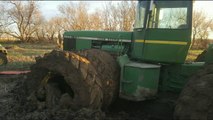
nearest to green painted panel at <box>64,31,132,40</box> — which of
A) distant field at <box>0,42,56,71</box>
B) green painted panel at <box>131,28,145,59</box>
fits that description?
green painted panel at <box>131,28,145,59</box>

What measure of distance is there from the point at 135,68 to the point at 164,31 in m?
0.99

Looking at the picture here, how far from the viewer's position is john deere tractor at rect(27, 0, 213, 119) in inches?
247

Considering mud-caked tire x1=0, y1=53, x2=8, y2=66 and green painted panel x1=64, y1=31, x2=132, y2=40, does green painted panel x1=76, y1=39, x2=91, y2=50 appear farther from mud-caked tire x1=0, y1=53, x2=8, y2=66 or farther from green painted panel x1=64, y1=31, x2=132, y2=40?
mud-caked tire x1=0, y1=53, x2=8, y2=66

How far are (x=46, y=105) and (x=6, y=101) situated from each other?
5.64 ft

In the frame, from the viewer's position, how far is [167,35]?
21.9 ft

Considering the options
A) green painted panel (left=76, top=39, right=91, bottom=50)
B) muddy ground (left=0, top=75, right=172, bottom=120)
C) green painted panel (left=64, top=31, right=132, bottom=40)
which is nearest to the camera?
muddy ground (left=0, top=75, right=172, bottom=120)

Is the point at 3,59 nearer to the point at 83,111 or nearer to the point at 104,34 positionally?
the point at 104,34

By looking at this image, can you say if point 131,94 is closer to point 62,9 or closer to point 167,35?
point 167,35

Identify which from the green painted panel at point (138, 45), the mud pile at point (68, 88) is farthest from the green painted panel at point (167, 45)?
the mud pile at point (68, 88)

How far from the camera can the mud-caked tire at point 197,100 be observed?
199 inches

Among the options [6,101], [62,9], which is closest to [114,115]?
[6,101]

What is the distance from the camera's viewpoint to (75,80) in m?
6.20

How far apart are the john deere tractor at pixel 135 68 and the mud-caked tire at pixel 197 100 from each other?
2.48ft

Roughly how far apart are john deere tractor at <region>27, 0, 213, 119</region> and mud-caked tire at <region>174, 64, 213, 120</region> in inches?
29.7
